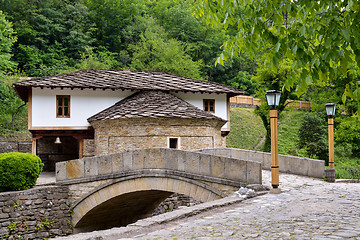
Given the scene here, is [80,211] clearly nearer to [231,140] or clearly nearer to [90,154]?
[90,154]

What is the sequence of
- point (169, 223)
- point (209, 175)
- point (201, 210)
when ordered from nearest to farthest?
1. point (169, 223)
2. point (201, 210)
3. point (209, 175)

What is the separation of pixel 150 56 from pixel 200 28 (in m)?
11.8

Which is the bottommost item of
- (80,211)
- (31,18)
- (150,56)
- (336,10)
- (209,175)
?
(80,211)

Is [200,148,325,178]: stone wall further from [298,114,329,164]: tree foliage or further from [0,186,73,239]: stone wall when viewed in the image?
[298,114,329,164]: tree foliage

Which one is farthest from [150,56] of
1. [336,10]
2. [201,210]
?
[336,10]

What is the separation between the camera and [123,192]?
13.3 metres

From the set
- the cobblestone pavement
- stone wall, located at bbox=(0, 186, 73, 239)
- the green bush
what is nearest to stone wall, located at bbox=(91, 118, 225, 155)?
stone wall, located at bbox=(0, 186, 73, 239)

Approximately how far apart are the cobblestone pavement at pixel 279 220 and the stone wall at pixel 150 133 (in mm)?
8925

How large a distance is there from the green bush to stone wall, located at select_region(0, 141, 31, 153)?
11718mm

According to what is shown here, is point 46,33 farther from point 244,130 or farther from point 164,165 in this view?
point 164,165

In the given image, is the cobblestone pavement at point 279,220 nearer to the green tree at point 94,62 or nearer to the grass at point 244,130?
the grass at point 244,130

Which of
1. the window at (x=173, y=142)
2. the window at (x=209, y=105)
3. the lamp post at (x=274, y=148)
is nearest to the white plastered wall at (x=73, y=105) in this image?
the window at (x=173, y=142)

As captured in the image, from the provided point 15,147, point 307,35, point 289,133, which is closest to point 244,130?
point 289,133

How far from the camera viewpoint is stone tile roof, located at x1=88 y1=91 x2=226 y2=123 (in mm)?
17891
